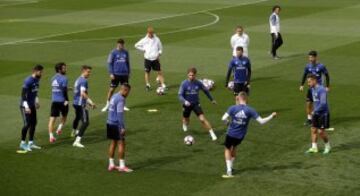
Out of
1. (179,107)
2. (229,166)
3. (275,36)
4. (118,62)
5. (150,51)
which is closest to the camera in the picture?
(229,166)

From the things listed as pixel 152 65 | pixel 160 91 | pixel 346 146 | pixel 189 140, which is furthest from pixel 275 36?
pixel 189 140

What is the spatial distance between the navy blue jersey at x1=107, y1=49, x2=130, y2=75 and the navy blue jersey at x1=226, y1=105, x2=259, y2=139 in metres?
8.92

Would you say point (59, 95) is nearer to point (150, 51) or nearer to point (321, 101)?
point (150, 51)

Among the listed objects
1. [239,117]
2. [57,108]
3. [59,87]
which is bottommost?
[239,117]

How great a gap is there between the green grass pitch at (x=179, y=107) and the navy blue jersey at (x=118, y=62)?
1259 mm

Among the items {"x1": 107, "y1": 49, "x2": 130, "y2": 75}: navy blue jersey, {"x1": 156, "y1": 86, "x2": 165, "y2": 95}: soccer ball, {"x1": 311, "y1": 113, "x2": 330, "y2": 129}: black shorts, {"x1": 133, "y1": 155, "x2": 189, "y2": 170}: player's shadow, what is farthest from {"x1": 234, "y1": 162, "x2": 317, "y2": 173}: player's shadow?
{"x1": 156, "y1": 86, "x2": 165, "y2": 95}: soccer ball

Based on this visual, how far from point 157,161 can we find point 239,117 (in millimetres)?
3024

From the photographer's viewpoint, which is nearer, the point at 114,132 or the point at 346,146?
the point at 114,132

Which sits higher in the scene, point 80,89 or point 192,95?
point 80,89

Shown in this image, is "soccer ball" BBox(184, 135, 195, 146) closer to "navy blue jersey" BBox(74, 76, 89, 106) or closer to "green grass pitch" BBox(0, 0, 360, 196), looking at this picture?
"green grass pitch" BBox(0, 0, 360, 196)

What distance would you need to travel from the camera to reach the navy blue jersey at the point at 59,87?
24.3 metres

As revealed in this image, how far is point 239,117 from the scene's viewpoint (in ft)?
67.1

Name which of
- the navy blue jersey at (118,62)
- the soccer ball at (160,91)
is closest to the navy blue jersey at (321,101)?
the navy blue jersey at (118,62)

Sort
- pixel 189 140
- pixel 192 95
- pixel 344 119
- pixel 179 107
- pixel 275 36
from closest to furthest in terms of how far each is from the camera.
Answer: pixel 189 140, pixel 192 95, pixel 344 119, pixel 179 107, pixel 275 36
